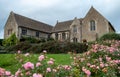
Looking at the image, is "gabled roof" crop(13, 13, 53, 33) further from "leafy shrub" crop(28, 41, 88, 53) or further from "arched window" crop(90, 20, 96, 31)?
"leafy shrub" crop(28, 41, 88, 53)

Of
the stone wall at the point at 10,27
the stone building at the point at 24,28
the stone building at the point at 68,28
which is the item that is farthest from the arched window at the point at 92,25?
the stone wall at the point at 10,27

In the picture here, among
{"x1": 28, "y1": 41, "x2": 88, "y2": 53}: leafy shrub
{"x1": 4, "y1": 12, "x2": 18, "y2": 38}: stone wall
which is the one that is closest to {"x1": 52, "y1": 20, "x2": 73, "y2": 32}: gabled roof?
{"x1": 4, "y1": 12, "x2": 18, "y2": 38}: stone wall

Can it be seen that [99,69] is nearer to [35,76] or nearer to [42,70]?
[42,70]

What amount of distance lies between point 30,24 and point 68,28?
333 inches

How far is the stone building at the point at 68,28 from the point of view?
4322 centimetres

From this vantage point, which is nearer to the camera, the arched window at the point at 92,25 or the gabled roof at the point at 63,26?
the arched window at the point at 92,25

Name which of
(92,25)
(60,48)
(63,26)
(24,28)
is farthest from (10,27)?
(60,48)

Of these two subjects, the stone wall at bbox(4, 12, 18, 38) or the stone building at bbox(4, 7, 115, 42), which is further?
the stone wall at bbox(4, 12, 18, 38)

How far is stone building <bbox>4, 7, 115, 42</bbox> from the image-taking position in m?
43.2

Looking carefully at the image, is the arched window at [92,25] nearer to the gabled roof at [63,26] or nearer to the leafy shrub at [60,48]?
the gabled roof at [63,26]

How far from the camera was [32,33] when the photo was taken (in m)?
48.5

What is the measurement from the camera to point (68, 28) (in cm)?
4753

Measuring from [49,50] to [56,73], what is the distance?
18.7 m

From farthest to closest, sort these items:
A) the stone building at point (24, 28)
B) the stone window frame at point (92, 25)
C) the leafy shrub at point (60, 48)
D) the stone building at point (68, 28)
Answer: the stone building at point (24, 28) → the stone window frame at point (92, 25) → the stone building at point (68, 28) → the leafy shrub at point (60, 48)
